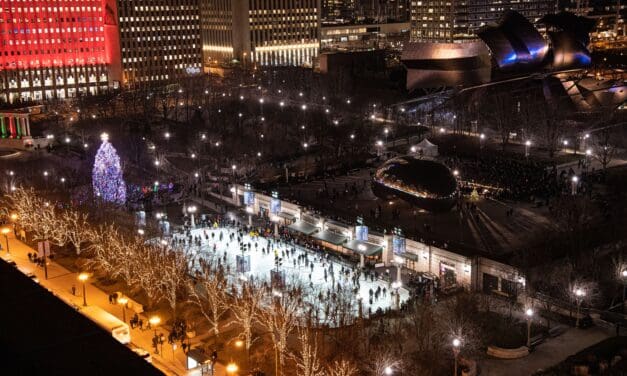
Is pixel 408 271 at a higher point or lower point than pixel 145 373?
lower

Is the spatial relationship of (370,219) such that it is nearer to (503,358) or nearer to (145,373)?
(503,358)

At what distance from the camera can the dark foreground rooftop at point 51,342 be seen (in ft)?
43.7

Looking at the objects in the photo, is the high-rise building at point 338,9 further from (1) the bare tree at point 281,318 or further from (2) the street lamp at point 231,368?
(2) the street lamp at point 231,368

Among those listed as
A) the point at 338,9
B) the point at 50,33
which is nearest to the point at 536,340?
the point at 50,33

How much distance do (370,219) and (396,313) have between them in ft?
34.8

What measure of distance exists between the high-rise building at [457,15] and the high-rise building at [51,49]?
174ft

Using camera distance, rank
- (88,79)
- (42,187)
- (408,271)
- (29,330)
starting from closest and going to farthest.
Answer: (29,330) → (408,271) → (42,187) → (88,79)

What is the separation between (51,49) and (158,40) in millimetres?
15325

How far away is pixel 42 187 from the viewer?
46156 mm

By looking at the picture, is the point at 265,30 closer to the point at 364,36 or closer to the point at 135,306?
the point at 364,36

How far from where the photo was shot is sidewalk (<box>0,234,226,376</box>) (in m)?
24.1

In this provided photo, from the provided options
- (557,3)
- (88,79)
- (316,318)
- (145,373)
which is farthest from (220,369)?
(557,3)

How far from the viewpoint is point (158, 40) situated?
107 meters

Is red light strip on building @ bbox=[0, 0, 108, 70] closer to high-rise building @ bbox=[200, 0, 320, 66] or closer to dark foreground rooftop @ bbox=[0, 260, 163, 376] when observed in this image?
high-rise building @ bbox=[200, 0, 320, 66]
